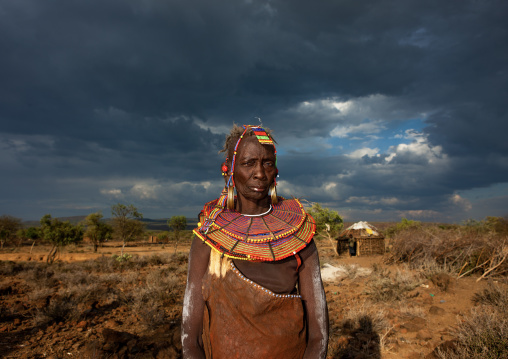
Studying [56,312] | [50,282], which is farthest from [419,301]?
[50,282]

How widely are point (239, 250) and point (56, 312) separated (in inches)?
318

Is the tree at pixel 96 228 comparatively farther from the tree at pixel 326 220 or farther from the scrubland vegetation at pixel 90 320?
the tree at pixel 326 220

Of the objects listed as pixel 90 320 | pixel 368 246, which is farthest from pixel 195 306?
pixel 368 246

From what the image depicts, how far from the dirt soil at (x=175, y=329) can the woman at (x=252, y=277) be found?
4.55 m

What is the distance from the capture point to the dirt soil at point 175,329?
561 cm

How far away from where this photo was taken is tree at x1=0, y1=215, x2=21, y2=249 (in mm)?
30547

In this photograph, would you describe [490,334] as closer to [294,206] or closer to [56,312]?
[294,206]

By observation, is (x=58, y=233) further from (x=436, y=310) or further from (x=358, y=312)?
(x=436, y=310)

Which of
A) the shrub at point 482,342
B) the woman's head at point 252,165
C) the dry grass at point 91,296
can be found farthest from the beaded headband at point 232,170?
the dry grass at point 91,296

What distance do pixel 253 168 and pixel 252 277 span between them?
68 centimetres

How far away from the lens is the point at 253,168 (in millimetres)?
1850

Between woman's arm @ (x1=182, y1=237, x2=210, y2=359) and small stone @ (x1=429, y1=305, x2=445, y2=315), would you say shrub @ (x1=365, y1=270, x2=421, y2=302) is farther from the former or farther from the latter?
woman's arm @ (x1=182, y1=237, x2=210, y2=359)

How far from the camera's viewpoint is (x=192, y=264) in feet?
5.99

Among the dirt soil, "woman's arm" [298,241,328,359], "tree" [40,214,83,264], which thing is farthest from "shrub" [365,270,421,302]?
"tree" [40,214,83,264]
